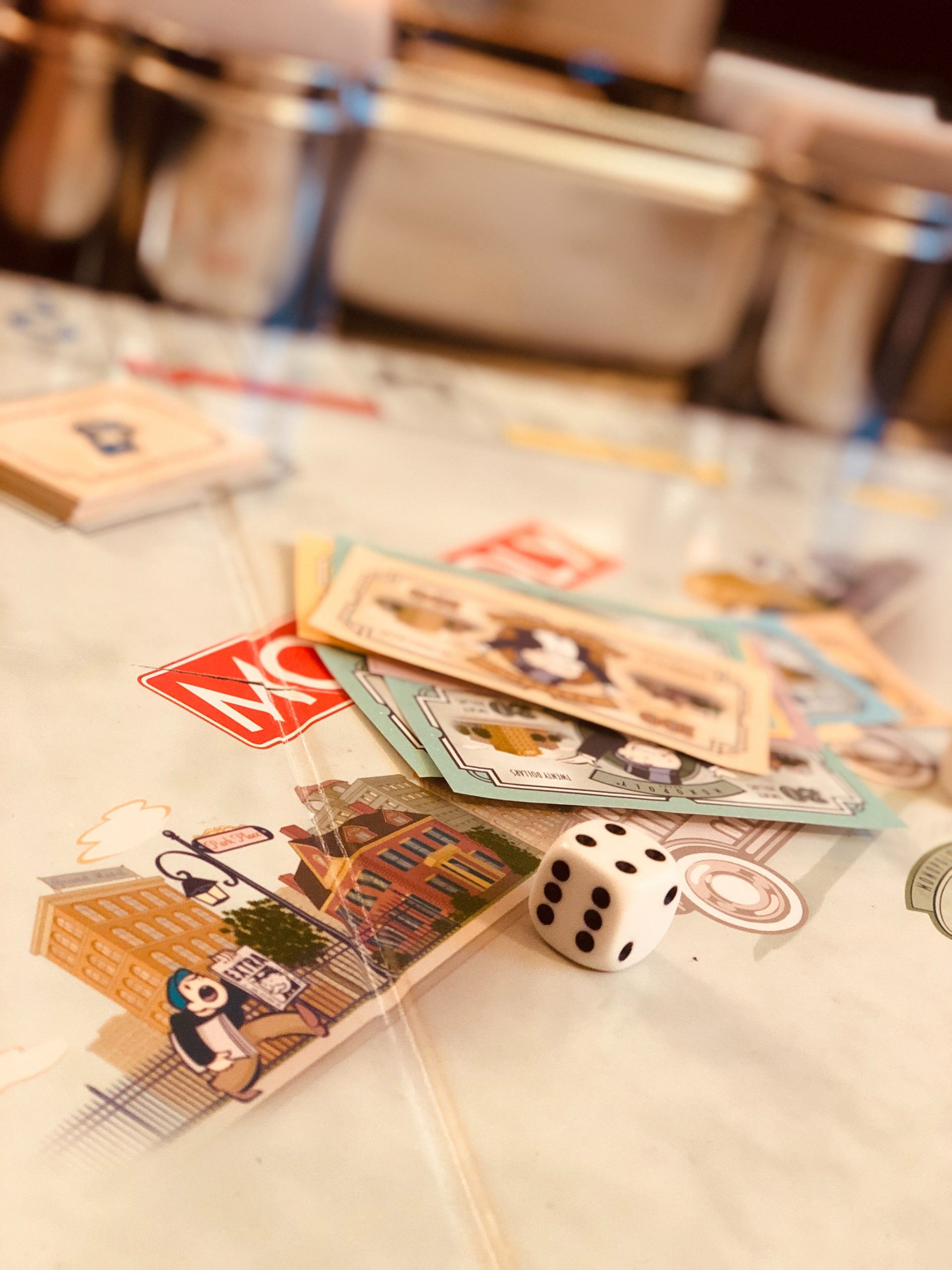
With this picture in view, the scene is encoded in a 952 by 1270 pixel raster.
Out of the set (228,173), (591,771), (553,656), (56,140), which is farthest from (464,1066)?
(56,140)

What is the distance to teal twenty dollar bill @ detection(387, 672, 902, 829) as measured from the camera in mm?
653

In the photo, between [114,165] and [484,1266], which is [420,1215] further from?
[114,165]

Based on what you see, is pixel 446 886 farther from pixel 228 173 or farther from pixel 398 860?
pixel 228 173

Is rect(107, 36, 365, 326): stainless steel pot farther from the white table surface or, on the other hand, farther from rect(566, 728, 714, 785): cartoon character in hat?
rect(566, 728, 714, 785): cartoon character in hat

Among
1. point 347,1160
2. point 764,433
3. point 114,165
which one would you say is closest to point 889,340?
point 764,433

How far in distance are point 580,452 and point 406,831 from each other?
78cm

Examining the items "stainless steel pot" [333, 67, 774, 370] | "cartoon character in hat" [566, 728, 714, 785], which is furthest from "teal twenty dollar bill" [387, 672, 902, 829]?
"stainless steel pot" [333, 67, 774, 370]

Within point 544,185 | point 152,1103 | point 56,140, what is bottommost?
point 152,1103

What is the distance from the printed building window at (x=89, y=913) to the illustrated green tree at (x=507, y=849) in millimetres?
197

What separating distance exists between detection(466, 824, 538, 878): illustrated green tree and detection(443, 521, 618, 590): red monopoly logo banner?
1.15 ft

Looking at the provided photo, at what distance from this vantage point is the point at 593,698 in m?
0.76

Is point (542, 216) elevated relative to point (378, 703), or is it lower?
elevated

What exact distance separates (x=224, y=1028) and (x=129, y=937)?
0.06m

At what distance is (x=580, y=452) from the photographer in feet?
4.28
